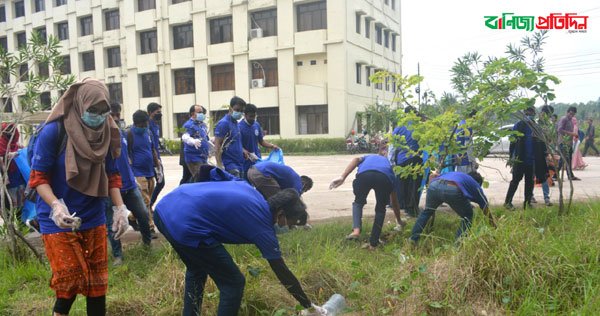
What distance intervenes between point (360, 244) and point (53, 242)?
302 centimetres

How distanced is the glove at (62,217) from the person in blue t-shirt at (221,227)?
1.44 ft

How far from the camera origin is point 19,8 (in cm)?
3566

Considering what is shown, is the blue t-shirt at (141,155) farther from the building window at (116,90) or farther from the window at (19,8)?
the window at (19,8)

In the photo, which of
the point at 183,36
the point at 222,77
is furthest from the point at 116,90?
the point at 222,77

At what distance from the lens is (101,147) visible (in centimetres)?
286

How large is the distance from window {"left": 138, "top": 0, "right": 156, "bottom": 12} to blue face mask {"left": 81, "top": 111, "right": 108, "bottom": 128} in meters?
28.4

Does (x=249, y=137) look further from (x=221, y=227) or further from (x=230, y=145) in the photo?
(x=221, y=227)

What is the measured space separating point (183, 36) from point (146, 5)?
11.9 feet

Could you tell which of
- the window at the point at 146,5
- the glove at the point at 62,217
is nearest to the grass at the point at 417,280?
the glove at the point at 62,217

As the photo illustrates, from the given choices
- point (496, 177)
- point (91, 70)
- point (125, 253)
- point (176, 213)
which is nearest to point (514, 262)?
point (176, 213)

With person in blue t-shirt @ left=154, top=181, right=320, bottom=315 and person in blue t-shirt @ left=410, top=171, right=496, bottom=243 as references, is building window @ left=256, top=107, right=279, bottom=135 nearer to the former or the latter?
person in blue t-shirt @ left=410, top=171, right=496, bottom=243

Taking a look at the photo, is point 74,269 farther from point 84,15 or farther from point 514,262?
point 84,15

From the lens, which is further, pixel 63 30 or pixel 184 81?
pixel 63 30

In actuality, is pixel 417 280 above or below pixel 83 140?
below
